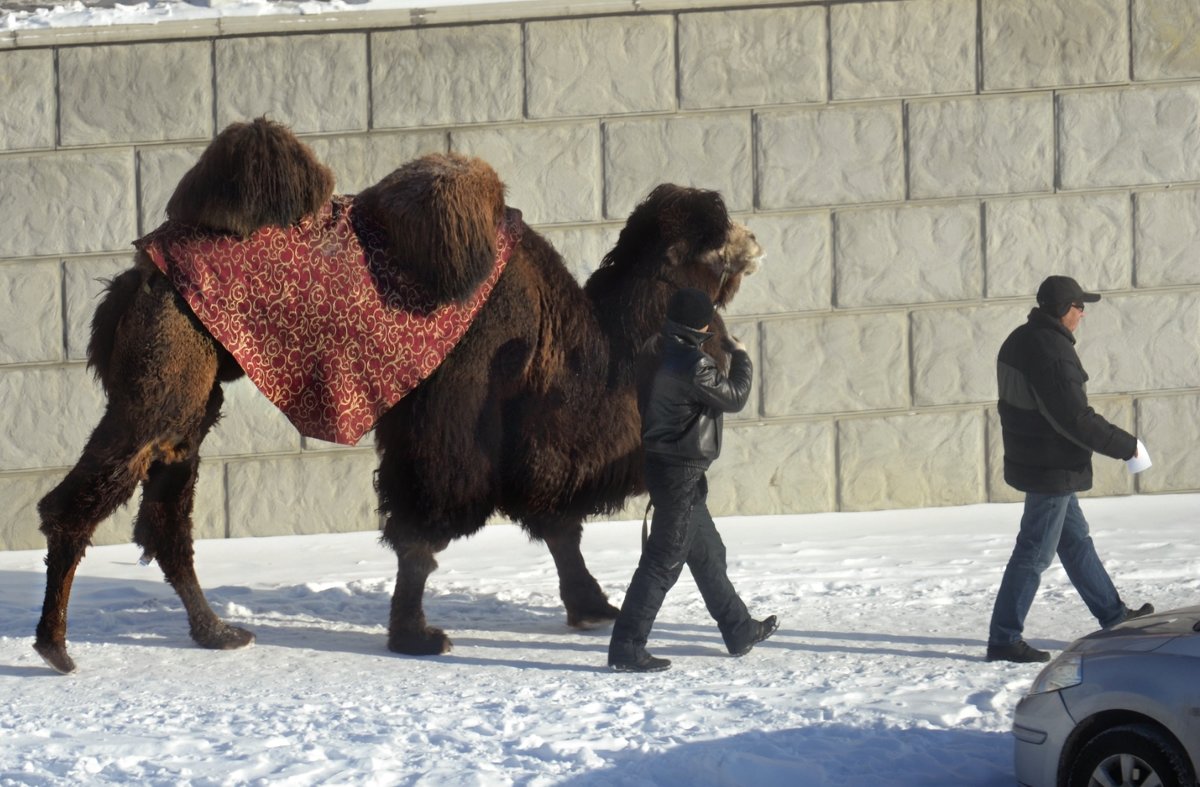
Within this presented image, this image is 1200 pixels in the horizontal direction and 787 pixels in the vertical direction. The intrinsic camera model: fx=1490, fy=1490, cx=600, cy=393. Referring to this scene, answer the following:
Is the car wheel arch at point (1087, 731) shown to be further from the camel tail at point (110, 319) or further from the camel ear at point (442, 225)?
the camel tail at point (110, 319)

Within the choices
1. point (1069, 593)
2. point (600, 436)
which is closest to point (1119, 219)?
point (1069, 593)

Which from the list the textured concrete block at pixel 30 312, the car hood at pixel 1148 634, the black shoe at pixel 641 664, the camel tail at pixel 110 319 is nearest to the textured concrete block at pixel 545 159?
the textured concrete block at pixel 30 312

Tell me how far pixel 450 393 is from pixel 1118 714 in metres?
3.00

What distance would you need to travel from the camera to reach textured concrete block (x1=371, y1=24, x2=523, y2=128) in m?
9.27

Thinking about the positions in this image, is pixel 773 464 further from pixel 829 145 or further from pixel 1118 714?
pixel 1118 714

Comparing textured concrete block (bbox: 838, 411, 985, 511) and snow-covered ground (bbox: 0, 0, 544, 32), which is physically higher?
snow-covered ground (bbox: 0, 0, 544, 32)

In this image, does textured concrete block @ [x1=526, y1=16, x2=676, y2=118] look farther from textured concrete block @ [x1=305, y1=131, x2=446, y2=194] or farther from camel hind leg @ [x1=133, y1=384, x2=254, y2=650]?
camel hind leg @ [x1=133, y1=384, x2=254, y2=650]

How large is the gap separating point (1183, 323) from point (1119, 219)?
30.6 inches

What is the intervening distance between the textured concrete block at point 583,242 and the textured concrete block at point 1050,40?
2554 millimetres

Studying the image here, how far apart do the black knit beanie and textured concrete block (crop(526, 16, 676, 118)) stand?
3799mm

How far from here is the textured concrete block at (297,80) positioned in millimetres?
9234

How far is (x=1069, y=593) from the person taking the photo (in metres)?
7.12

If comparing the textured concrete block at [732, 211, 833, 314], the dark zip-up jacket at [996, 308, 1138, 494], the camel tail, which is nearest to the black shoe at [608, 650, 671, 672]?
the dark zip-up jacket at [996, 308, 1138, 494]

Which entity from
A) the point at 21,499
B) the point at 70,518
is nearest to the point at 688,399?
the point at 70,518
